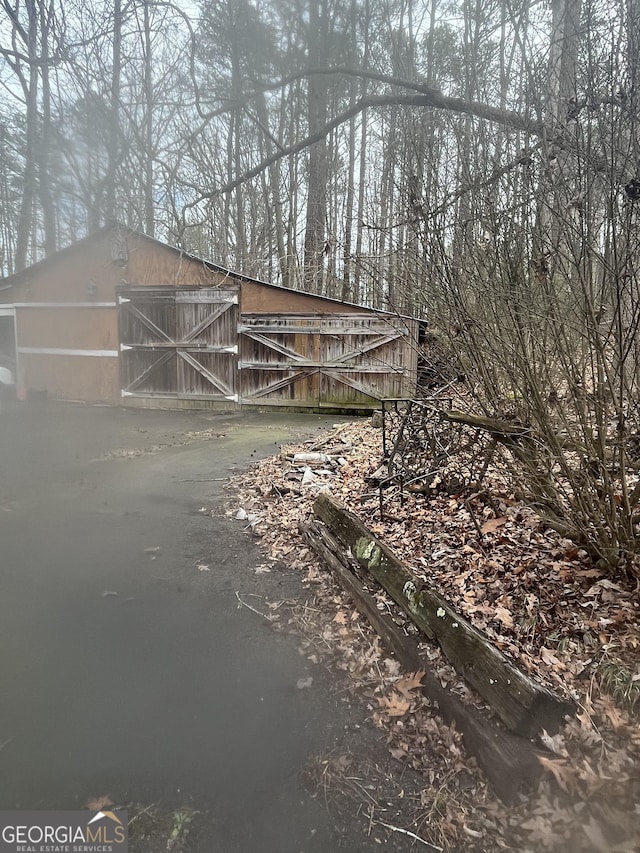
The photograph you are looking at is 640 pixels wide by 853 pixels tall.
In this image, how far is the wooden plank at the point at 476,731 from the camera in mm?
1802

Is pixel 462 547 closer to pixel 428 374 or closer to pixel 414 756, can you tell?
pixel 414 756

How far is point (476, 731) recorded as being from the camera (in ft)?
6.56

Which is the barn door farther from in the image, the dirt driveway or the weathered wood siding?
the dirt driveway

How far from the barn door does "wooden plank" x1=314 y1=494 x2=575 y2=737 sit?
28.8ft

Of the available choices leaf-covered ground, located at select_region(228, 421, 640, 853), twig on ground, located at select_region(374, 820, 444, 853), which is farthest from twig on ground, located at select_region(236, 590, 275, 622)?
twig on ground, located at select_region(374, 820, 444, 853)

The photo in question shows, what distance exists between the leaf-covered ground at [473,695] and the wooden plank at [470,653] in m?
0.07

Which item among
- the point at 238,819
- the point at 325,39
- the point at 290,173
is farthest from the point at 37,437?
the point at 290,173

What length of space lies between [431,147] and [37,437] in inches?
301

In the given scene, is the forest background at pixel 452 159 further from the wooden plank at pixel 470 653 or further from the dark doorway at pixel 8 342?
the dark doorway at pixel 8 342

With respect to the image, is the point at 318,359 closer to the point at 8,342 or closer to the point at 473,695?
the point at 8,342

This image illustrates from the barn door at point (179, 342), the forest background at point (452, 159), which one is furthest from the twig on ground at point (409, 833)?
the barn door at point (179, 342)

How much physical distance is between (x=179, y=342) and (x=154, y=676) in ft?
33.0

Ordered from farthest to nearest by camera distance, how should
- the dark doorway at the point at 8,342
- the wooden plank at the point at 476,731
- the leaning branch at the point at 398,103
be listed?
1. the dark doorway at the point at 8,342
2. the leaning branch at the point at 398,103
3. the wooden plank at the point at 476,731

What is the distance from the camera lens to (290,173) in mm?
15836
